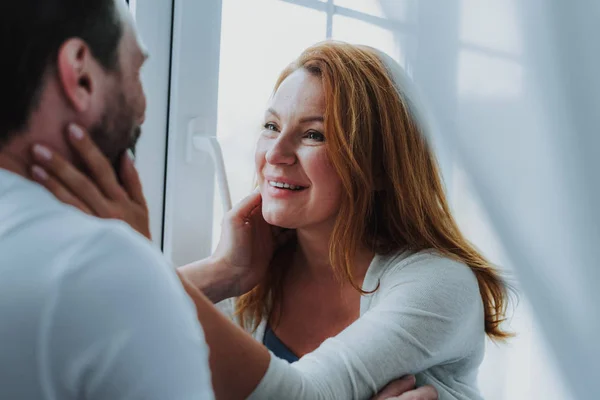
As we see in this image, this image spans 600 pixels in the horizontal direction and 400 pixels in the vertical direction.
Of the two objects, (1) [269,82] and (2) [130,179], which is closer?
(2) [130,179]

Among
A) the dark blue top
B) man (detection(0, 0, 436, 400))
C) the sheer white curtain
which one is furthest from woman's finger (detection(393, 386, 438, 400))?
man (detection(0, 0, 436, 400))

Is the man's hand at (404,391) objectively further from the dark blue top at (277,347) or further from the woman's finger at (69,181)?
the woman's finger at (69,181)

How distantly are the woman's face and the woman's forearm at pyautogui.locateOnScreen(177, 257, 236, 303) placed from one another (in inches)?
3.2

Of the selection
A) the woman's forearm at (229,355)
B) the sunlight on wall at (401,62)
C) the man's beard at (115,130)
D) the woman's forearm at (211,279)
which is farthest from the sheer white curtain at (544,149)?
the man's beard at (115,130)

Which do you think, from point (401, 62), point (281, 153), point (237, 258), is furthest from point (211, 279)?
point (401, 62)

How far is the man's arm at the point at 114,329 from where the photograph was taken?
306 millimetres

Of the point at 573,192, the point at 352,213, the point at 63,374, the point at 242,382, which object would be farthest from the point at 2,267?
the point at 573,192

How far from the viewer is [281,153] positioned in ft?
2.40

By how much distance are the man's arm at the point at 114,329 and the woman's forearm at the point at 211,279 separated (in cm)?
44

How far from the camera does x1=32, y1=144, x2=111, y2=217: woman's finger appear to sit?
334mm

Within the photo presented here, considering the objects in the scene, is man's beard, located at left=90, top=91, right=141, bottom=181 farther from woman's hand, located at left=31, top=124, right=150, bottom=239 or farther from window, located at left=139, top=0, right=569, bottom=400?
window, located at left=139, top=0, right=569, bottom=400

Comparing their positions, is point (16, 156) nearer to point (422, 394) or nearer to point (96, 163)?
point (96, 163)

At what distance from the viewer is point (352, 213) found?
774 mm

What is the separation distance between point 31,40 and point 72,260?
96 mm
